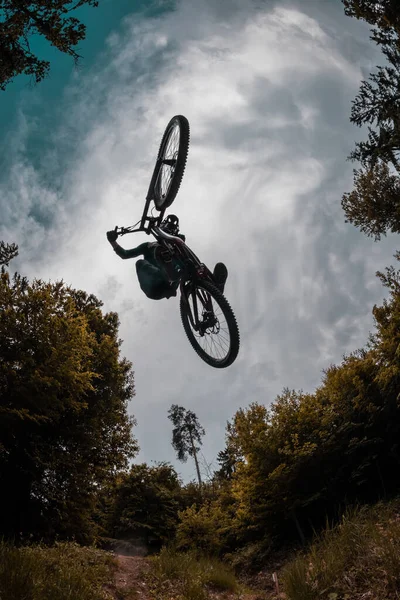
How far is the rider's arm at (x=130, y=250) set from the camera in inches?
272

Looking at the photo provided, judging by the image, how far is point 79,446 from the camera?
50.7 ft

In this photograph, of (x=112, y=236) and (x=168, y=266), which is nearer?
(x=168, y=266)

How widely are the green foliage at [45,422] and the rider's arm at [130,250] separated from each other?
596cm

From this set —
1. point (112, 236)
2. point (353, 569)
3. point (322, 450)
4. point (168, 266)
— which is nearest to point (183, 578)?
point (353, 569)

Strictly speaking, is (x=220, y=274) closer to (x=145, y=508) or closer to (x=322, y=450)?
(x=322, y=450)

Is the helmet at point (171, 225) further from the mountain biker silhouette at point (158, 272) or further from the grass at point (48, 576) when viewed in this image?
the grass at point (48, 576)

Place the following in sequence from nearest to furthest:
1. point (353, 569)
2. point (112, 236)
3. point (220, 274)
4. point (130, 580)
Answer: point (220, 274) < point (112, 236) < point (353, 569) < point (130, 580)

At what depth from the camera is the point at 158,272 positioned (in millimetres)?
6324

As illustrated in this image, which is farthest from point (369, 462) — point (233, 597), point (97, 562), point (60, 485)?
point (60, 485)

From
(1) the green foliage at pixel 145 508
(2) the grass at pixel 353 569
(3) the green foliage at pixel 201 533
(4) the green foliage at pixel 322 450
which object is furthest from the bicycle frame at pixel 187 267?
(1) the green foliage at pixel 145 508

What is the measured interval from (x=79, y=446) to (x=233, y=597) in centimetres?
726

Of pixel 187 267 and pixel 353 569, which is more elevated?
pixel 187 267

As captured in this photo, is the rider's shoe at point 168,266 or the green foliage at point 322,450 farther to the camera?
the green foliage at point 322,450

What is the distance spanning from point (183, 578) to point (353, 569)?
496cm
